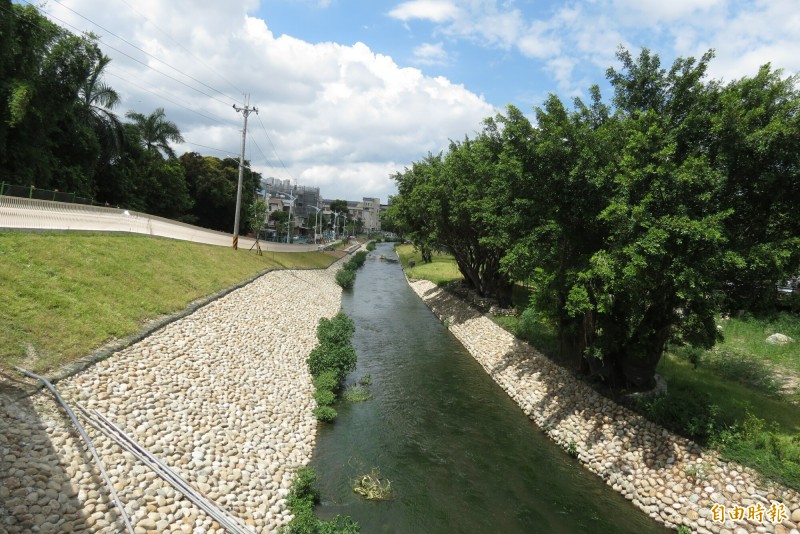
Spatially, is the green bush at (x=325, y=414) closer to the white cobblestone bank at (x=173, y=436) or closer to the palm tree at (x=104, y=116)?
the white cobblestone bank at (x=173, y=436)

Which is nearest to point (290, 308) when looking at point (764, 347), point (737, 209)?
point (737, 209)

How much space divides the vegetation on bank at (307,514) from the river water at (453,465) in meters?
0.52

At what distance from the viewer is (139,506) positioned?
28.6 feet

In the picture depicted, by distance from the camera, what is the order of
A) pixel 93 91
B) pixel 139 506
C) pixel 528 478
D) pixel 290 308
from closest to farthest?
1. pixel 139 506
2. pixel 528 478
3. pixel 290 308
4. pixel 93 91

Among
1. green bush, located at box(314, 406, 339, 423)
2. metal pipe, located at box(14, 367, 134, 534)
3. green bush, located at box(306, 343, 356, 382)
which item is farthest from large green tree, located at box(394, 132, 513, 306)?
metal pipe, located at box(14, 367, 134, 534)

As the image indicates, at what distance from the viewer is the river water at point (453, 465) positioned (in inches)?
455

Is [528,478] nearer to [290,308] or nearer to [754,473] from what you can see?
[754,473]

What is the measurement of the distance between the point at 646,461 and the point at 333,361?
1274 centimetres

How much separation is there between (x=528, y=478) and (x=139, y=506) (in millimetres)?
10614

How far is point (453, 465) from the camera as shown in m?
14.1

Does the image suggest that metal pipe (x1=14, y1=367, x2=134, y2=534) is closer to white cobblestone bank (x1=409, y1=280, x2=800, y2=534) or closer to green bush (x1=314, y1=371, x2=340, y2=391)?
green bush (x1=314, y1=371, x2=340, y2=391)

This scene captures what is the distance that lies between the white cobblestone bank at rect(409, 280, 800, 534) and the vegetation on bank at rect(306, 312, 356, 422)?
7943 mm

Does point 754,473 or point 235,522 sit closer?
point 235,522

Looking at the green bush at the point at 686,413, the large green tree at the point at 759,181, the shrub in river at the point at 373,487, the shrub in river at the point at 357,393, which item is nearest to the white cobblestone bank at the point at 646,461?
the green bush at the point at 686,413
